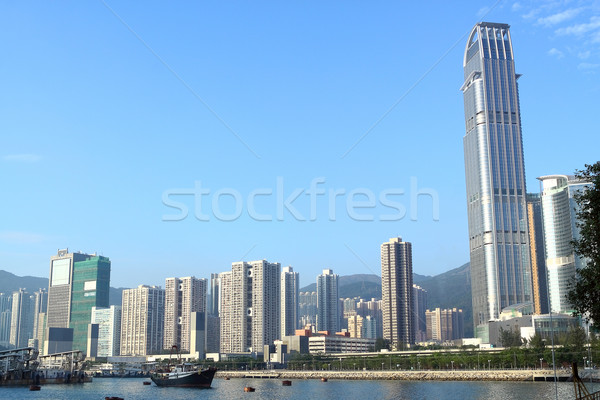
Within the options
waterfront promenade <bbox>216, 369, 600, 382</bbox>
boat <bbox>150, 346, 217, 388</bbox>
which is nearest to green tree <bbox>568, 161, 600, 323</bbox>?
waterfront promenade <bbox>216, 369, 600, 382</bbox>

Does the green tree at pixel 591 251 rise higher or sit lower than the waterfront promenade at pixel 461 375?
higher

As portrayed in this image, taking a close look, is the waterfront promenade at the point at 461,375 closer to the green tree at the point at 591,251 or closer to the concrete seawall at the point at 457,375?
the concrete seawall at the point at 457,375

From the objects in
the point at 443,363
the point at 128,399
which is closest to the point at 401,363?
the point at 443,363

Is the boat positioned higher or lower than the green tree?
lower

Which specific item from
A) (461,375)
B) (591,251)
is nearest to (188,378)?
(461,375)

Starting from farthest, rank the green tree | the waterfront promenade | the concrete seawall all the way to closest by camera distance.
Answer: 1. the concrete seawall
2. the waterfront promenade
3. the green tree

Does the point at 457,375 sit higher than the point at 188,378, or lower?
lower

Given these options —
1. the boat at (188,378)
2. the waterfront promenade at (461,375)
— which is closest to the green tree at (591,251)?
the waterfront promenade at (461,375)

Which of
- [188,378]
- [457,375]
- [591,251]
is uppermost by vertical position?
[591,251]

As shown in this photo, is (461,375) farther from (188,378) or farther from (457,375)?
(188,378)

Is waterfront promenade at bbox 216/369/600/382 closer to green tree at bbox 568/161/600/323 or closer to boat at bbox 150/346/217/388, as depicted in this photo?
boat at bbox 150/346/217/388

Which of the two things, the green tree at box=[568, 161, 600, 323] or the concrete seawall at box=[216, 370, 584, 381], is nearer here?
the green tree at box=[568, 161, 600, 323]

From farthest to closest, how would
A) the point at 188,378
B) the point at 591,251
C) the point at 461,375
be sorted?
the point at 461,375 < the point at 188,378 < the point at 591,251
